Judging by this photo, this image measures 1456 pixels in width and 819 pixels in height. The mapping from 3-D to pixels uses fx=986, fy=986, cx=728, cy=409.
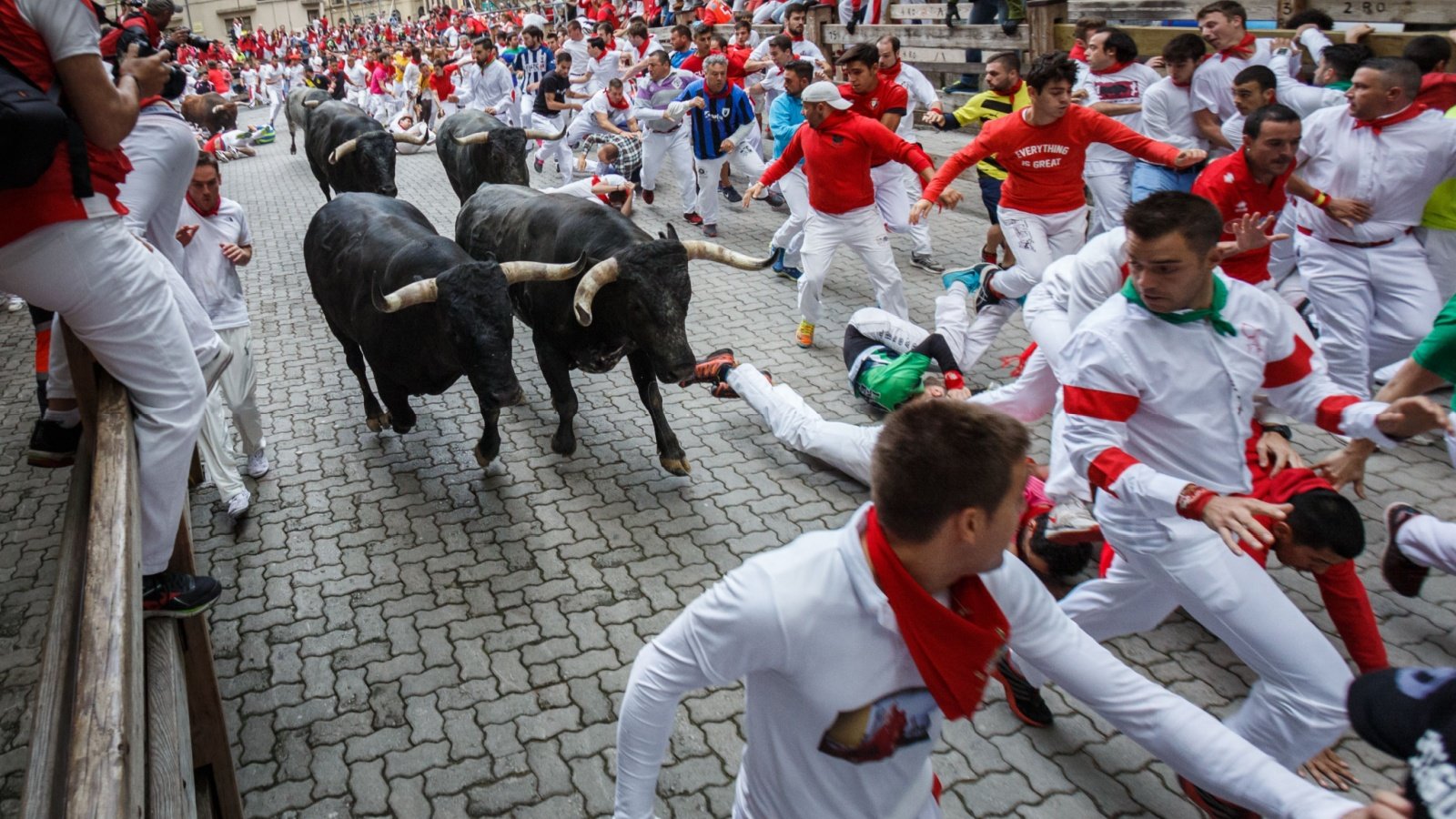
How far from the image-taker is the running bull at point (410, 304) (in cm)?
570

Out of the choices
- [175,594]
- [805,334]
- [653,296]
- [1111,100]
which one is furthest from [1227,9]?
[175,594]

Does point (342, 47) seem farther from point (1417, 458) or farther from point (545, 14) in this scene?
point (1417, 458)

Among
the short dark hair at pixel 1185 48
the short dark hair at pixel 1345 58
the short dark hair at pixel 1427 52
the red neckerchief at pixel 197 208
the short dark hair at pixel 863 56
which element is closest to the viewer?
the red neckerchief at pixel 197 208

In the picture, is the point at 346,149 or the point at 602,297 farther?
the point at 346,149

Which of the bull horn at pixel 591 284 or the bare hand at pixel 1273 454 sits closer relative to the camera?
the bare hand at pixel 1273 454

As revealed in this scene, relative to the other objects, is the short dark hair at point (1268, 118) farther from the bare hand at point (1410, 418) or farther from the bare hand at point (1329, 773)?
the bare hand at point (1329, 773)

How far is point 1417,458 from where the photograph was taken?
19.7 ft

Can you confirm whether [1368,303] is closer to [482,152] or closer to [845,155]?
[845,155]

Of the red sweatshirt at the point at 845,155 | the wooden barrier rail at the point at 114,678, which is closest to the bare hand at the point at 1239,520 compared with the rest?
the wooden barrier rail at the point at 114,678

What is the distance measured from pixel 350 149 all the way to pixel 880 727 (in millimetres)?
11026

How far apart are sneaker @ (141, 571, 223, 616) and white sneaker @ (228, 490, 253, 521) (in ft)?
9.75

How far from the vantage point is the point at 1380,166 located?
591 cm

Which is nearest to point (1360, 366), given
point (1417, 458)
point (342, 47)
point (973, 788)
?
point (1417, 458)

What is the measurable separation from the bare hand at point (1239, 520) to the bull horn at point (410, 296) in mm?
4232
